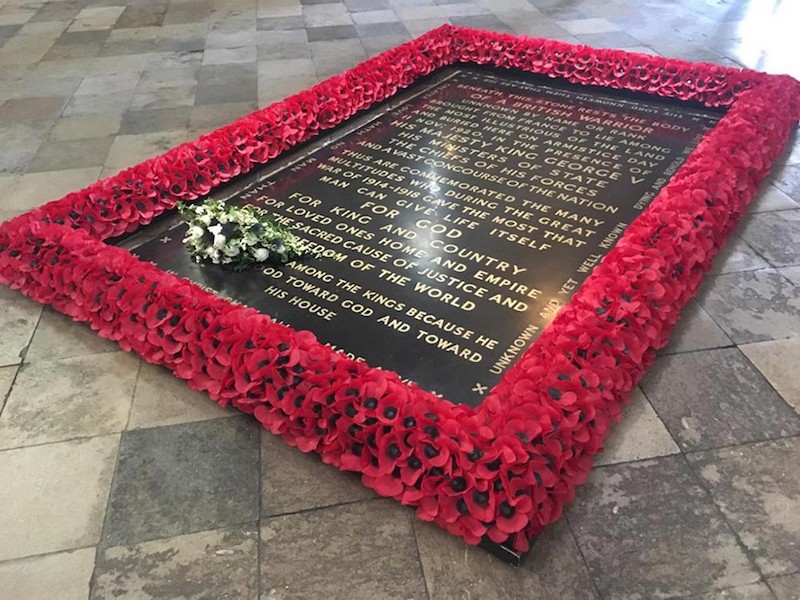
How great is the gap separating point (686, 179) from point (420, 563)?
2.36m

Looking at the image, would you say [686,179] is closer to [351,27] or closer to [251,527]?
[251,527]

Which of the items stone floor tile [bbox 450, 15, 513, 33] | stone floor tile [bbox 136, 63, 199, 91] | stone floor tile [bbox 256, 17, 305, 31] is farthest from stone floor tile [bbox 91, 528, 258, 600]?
stone floor tile [bbox 256, 17, 305, 31]

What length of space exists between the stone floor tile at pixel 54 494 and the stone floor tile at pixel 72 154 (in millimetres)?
2633

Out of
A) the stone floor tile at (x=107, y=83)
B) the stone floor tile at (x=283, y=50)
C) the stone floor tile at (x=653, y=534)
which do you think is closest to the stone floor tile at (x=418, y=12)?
the stone floor tile at (x=283, y=50)

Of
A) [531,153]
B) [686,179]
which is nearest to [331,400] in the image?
[686,179]

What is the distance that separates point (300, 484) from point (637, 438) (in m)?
1.19

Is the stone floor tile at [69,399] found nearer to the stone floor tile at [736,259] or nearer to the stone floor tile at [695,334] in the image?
the stone floor tile at [695,334]

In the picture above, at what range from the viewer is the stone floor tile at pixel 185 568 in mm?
1935

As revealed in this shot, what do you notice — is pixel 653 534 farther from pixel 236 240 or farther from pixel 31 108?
pixel 31 108

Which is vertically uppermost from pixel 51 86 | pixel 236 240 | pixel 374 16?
pixel 236 240

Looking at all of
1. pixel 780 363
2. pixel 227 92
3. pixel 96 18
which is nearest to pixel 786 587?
pixel 780 363

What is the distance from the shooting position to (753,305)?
116 inches

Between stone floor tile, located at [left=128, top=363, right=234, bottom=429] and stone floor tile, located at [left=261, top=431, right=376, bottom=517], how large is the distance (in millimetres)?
314

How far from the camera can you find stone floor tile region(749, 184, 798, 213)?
144 inches
